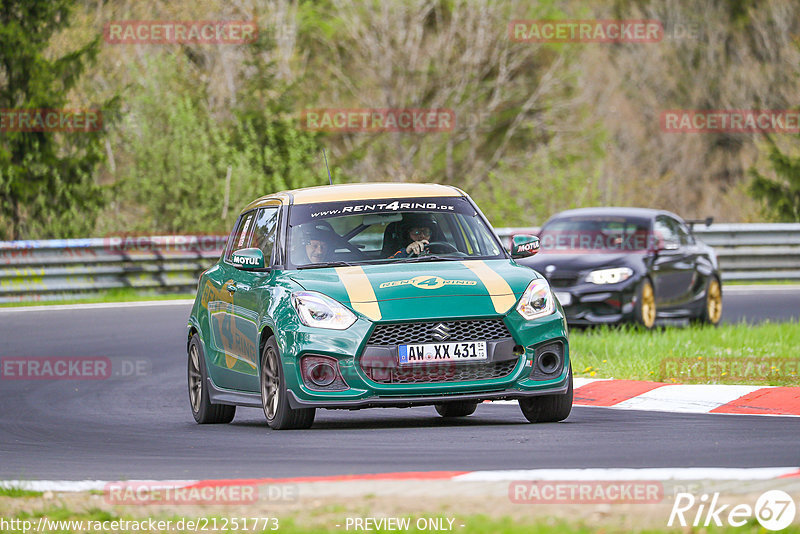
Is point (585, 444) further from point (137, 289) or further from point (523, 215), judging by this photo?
point (523, 215)

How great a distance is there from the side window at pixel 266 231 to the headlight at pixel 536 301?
1.97m

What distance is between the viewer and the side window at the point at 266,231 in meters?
10.9

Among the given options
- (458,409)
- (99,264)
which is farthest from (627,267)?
(99,264)

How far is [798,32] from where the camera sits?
57344 mm

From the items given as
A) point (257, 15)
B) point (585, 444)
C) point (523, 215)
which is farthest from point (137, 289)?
point (257, 15)

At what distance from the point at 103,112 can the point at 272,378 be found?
65.0 feet

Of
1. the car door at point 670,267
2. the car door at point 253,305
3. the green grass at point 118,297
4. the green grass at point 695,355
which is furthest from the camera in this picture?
the green grass at point 118,297


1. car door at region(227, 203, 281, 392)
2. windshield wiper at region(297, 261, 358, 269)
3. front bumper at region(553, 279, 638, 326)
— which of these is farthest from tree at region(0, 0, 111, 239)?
windshield wiper at region(297, 261, 358, 269)

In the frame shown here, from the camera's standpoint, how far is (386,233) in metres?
10.8

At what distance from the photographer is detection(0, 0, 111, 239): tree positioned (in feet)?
90.6

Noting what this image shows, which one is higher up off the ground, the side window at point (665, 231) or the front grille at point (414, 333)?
the front grille at point (414, 333)

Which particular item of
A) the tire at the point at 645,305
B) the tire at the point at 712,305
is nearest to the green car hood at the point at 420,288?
the tire at the point at 645,305

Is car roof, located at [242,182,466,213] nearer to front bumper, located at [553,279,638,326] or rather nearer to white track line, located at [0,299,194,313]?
front bumper, located at [553,279,638,326]

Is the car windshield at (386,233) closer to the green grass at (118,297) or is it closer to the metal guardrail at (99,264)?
the metal guardrail at (99,264)
